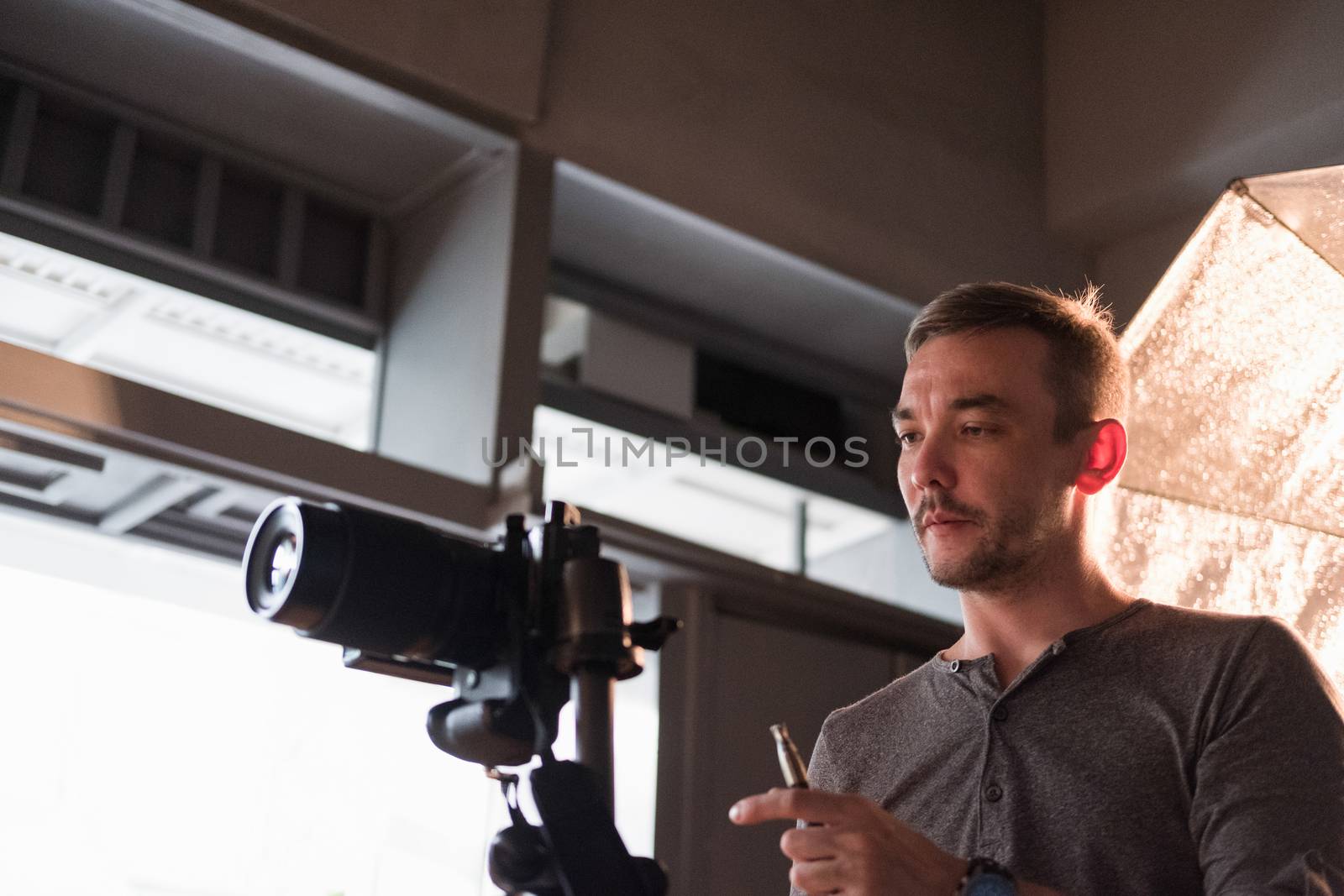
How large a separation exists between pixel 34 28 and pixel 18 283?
0.52 m

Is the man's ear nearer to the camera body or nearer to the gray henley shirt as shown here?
the gray henley shirt

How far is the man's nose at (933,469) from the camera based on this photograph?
1.37 metres

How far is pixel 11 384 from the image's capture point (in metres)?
2.28

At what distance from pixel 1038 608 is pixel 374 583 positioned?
697 mm

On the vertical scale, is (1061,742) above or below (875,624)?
below

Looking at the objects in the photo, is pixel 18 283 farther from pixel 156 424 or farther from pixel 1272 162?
pixel 1272 162

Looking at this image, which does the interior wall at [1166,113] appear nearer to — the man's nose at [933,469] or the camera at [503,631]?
the man's nose at [933,469]

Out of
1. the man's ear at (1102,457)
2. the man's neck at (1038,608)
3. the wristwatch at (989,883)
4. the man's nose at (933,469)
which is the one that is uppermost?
the man's ear at (1102,457)

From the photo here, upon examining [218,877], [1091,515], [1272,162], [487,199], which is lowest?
[218,877]

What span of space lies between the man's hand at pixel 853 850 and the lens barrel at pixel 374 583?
25 centimetres

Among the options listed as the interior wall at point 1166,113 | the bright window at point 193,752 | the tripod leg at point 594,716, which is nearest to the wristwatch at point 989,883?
the tripod leg at point 594,716

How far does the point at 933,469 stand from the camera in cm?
137

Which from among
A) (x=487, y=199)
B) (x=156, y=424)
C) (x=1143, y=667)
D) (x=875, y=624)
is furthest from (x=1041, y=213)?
(x=1143, y=667)

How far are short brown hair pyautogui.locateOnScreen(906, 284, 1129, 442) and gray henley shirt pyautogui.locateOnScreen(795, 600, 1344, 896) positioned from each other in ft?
0.73
